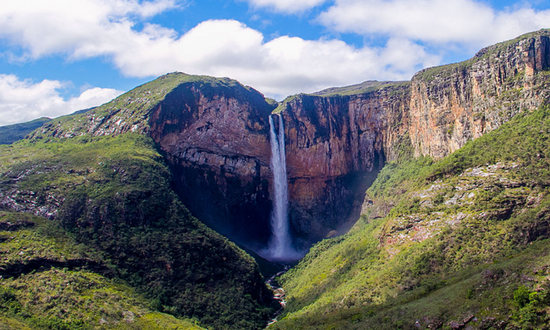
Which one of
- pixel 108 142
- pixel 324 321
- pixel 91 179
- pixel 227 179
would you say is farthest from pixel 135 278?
pixel 227 179

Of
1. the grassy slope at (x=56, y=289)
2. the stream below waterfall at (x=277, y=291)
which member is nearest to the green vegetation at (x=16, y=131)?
the grassy slope at (x=56, y=289)

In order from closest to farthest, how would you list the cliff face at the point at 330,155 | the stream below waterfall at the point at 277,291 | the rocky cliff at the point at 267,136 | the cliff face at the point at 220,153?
the stream below waterfall at the point at 277,291 → the rocky cliff at the point at 267,136 → the cliff face at the point at 220,153 → the cliff face at the point at 330,155

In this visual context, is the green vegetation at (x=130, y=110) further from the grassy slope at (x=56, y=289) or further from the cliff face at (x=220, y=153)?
the grassy slope at (x=56, y=289)

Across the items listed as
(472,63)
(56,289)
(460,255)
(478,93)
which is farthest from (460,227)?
(56,289)

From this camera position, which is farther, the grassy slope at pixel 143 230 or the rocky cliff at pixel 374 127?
the rocky cliff at pixel 374 127

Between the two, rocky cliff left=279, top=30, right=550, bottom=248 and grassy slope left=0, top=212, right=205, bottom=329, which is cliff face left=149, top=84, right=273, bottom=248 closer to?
rocky cliff left=279, top=30, right=550, bottom=248

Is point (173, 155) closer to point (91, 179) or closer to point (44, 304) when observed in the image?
point (91, 179)

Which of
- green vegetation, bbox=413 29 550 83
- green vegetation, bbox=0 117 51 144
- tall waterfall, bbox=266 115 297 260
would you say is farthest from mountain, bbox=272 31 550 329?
green vegetation, bbox=0 117 51 144
